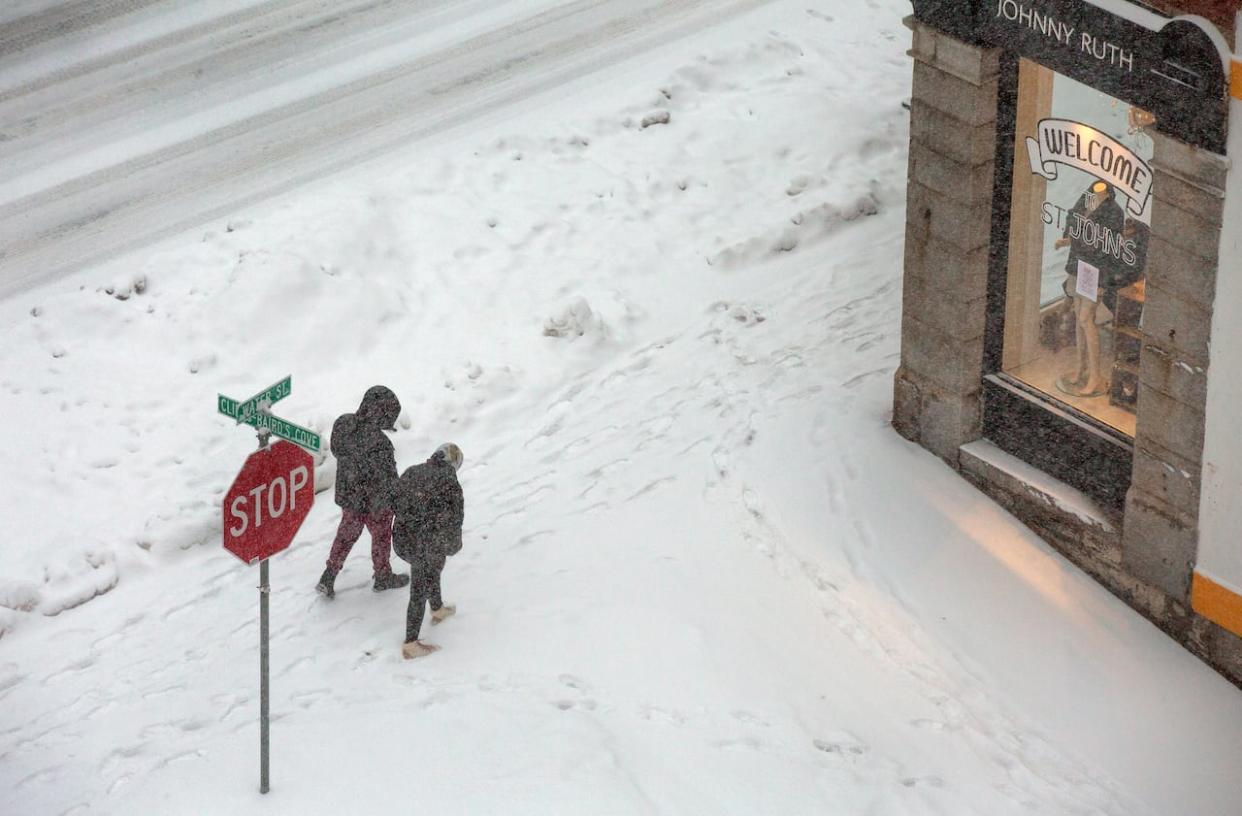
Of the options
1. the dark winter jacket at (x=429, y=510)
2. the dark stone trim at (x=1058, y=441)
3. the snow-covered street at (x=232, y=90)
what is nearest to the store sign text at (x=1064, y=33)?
the dark stone trim at (x=1058, y=441)

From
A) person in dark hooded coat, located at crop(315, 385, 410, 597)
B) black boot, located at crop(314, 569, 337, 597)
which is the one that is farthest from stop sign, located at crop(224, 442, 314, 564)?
black boot, located at crop(314, 569, 337, 597)

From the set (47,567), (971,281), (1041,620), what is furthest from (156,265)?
(1041,620)

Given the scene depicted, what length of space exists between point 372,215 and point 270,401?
267 inches

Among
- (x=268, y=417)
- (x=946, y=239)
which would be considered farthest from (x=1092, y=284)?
(x=268, y=417)

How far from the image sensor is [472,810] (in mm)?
9234

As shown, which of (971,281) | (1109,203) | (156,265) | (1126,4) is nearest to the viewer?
(1126,4)

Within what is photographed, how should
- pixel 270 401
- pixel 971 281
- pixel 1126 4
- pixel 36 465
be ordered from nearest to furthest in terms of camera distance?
1. pixel 270 401
2. pixel 1126 4
3. pixel 971 281
4. pixel 36 465

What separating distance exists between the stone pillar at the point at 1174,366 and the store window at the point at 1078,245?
390mm

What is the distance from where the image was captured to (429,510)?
10711 mm

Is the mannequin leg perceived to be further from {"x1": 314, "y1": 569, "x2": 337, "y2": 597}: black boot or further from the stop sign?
the stop sign

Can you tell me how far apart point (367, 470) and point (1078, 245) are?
4921 mm

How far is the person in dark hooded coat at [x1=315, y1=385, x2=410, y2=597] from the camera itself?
1135cm

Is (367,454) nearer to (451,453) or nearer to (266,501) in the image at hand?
(451,453)

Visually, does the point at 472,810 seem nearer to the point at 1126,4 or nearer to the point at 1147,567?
the point at 1147,567
